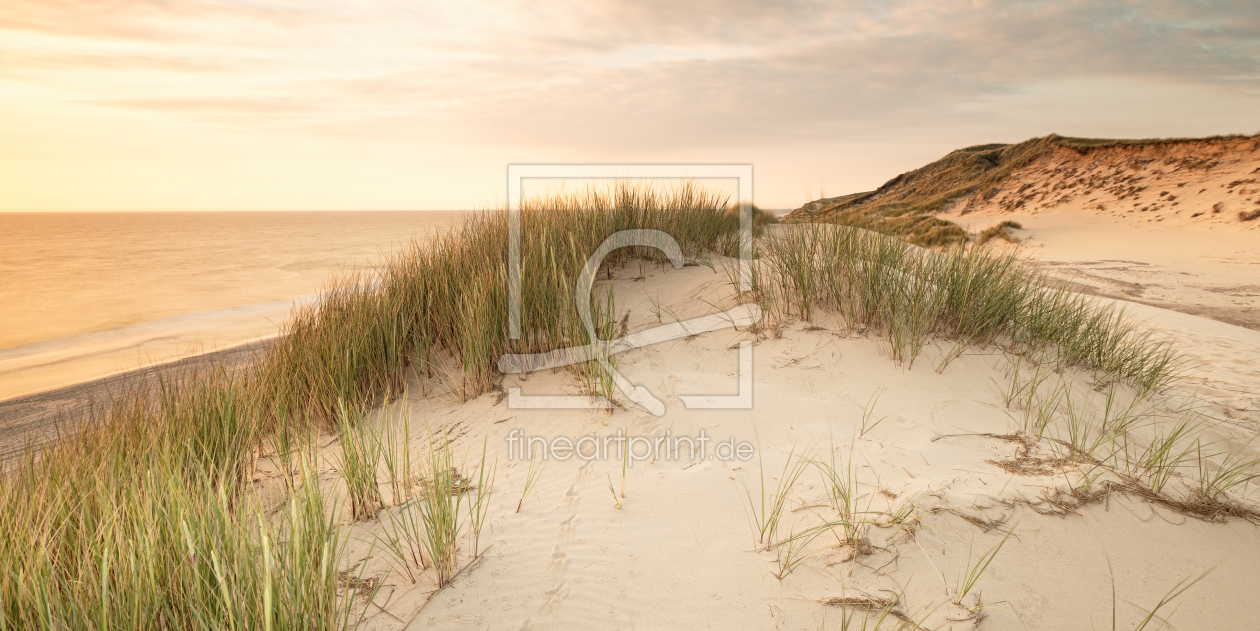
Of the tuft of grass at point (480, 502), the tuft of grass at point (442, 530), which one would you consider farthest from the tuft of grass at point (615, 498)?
the tuft of grass at point (442, 530)

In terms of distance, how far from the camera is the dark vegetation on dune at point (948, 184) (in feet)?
49.2

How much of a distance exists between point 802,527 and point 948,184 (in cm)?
2676

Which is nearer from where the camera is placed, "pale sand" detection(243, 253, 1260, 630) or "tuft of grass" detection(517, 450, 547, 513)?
"pale sand" detection(243, 253, 1260, 630)

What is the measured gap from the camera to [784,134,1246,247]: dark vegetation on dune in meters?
15.0

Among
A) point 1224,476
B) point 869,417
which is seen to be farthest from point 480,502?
point 1224,476

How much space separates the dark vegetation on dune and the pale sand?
22.1 ft

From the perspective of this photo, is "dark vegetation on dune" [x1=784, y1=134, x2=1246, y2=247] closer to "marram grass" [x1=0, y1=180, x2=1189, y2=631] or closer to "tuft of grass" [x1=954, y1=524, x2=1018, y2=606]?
"marram grass" [x1=0, y1=180, x2=1189, y2=631]

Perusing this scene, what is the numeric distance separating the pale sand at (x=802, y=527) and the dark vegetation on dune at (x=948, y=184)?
265 inches

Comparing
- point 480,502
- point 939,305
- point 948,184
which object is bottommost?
point 480,502

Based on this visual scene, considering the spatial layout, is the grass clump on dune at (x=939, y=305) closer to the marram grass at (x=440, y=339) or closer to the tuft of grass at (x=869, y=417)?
the marram grass at (x=440, y=339)

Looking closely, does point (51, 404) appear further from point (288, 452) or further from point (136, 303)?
point (136, 303)

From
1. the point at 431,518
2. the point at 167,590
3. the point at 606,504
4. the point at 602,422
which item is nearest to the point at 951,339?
the point at 602,422

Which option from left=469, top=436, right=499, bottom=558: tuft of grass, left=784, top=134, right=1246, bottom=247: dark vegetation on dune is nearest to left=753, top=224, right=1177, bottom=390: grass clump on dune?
left=469, top=436, right=499, bottom=558: tuft of grass

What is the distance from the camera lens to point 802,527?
7.29 ft
